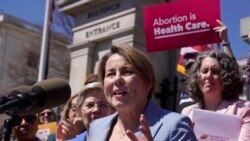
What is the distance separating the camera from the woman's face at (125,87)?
9.34ft

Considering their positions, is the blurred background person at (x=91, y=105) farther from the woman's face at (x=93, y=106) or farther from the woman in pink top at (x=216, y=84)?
the woman in pink top at (x=216, y=84)

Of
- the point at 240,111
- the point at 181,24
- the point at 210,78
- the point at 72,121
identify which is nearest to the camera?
the point at 240,111

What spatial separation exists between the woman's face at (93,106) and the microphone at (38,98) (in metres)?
0.86

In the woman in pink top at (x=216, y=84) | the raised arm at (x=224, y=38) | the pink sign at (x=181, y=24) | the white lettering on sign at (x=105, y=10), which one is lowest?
the woman in pink top at (x=216, y=84)

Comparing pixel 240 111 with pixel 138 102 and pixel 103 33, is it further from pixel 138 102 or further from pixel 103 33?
pixel 103 33

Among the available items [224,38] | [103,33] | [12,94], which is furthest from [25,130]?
[103,33]

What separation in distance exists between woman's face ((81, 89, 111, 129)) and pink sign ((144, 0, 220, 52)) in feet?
7.47

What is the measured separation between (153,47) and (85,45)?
11.0 ft

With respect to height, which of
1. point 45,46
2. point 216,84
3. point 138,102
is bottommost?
point 138,102

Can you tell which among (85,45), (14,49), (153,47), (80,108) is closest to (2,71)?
(14,49)

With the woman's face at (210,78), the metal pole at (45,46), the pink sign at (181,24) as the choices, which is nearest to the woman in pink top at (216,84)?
the woman's face at (210,78)

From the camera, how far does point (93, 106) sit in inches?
154

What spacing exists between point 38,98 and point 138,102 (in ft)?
1.75

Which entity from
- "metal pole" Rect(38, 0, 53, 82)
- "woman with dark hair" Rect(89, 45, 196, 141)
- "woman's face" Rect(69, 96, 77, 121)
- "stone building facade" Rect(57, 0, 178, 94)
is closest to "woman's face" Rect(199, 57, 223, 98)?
"woman with dark hair" Rect(89, 45, 196, 141)
